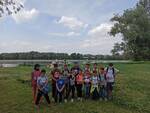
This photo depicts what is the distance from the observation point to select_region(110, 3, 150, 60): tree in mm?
66750

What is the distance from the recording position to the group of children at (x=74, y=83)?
1695cm

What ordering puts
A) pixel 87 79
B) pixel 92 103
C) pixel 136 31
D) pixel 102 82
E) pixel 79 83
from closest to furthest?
pixel 92 103, pixel 79 83, pixel 87 79, pixel 102 82, pixel 136 31

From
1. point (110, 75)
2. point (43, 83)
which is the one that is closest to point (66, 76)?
point (43, 83)

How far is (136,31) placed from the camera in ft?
217

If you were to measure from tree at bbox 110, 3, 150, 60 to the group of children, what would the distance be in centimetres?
4832

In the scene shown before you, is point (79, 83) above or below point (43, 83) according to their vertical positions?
below

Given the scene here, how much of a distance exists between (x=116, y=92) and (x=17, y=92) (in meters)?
5.58

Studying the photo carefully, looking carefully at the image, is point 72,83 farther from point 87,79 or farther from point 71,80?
point 87,79

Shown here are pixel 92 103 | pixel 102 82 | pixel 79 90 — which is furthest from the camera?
pixel 102 82

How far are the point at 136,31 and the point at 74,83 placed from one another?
163ft

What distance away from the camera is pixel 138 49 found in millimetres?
67562

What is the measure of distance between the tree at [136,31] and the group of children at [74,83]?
159 feet

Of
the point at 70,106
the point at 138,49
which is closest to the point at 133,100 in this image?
the point at 70,106

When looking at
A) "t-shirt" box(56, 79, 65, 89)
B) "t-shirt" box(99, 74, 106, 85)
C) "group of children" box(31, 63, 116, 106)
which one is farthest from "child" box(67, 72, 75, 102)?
→ "t-shirt" box(99, 74, 106, 85)
